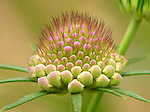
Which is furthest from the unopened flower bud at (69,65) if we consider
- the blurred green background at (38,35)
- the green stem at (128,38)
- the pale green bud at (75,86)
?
the blurred green background at (38,35)

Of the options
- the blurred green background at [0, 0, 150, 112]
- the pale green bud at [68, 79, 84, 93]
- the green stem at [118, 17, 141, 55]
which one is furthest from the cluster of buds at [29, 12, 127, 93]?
the blurred green background at [0, 0, 150, 112]

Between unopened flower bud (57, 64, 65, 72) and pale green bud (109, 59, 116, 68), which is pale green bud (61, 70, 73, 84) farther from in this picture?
pale green bud (109, 59, 116, 68)

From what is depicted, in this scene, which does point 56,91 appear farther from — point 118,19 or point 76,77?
point 118,19

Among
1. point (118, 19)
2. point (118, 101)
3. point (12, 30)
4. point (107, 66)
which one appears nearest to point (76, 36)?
point (107, 66)

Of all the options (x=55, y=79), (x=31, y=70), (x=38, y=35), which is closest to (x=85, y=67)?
(x=55, y=79)

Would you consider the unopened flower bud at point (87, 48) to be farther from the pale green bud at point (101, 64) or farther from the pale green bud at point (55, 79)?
the pale green bud at point (55, 79)

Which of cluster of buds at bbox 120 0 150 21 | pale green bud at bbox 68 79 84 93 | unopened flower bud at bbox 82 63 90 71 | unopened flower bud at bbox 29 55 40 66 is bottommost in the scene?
pale green bud at bbox 68 79 84 93

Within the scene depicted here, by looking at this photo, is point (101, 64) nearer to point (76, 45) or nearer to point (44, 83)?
point (76, 45)
